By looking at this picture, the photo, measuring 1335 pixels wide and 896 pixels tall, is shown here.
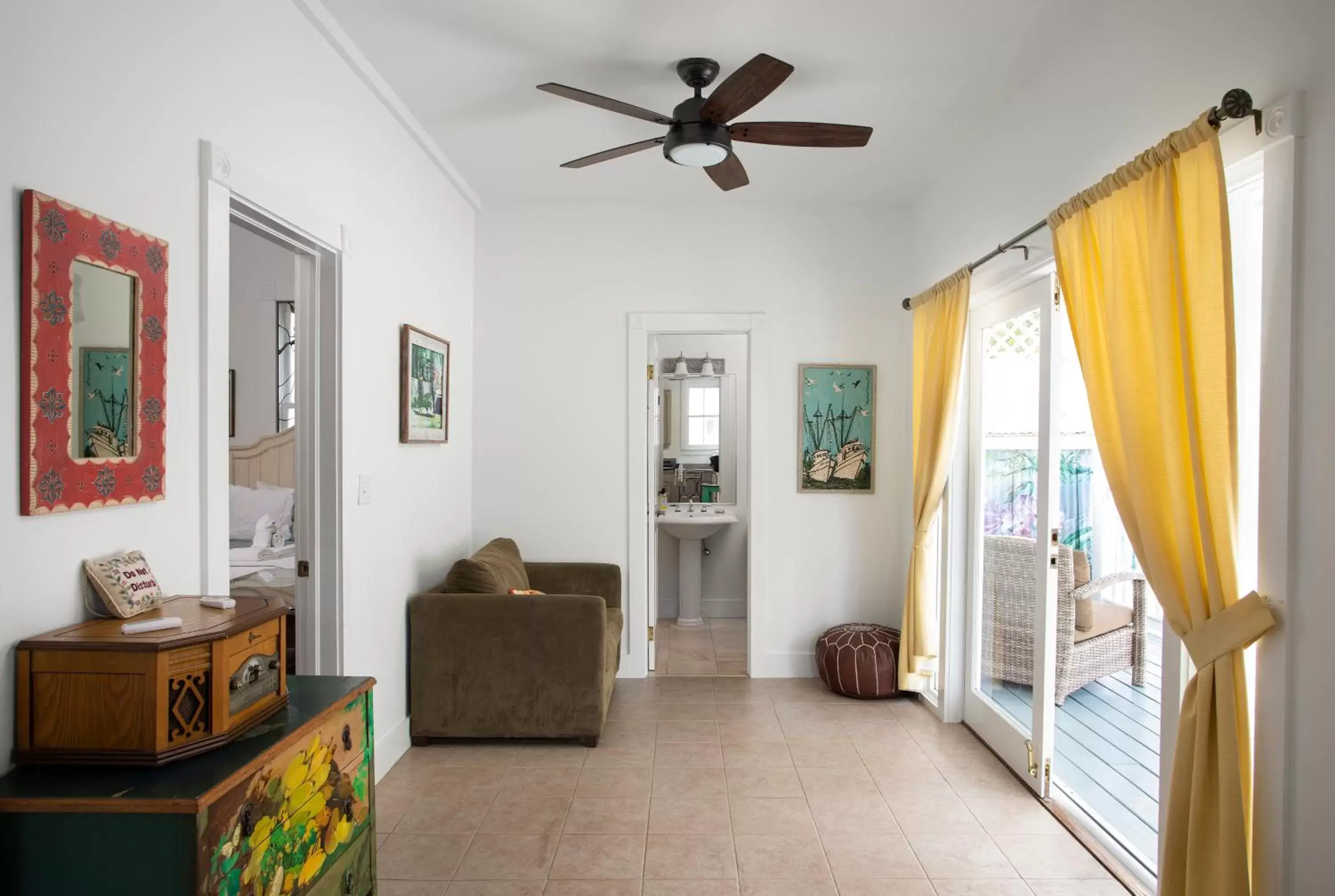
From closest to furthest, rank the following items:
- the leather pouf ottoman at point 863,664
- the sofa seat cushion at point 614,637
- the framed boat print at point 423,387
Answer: the framed boat print at point 423,387
the sofa seat cushion at point 614,637
the leather pouf ottoman at point 863,664

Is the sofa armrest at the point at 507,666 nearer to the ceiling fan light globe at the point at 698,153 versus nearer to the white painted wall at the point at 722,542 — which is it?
the ceiling fan light globe at the point at 698,153

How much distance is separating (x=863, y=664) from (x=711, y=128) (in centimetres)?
282

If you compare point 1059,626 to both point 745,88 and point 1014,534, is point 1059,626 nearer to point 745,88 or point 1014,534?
point 1014,534

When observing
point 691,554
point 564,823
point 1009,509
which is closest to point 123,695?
point 564,823

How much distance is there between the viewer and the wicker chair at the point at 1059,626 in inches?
119

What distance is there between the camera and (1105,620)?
10.9 ft

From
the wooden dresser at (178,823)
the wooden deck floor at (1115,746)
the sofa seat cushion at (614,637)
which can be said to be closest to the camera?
the wooden dresser at (178,823)

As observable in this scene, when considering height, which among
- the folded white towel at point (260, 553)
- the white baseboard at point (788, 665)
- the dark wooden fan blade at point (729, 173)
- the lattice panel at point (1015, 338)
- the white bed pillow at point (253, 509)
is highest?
the dark wooden fan blade at point (729, 173)

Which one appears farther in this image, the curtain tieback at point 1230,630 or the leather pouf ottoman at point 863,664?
the leather pouf ottoman at point 863,664

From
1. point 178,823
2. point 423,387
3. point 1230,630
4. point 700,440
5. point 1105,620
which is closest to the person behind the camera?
point 178,823

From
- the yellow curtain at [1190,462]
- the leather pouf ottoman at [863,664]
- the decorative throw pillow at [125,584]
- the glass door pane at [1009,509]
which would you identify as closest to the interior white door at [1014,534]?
the glass door pane at [1009,509]

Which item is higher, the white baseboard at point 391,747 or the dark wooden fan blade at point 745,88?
the dark wooden fan blade at point 745,88

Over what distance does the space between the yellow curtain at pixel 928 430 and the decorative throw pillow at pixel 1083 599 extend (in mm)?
824

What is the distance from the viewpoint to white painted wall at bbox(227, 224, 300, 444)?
15.5 ft
